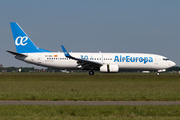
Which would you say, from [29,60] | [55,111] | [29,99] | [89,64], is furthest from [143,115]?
[29,60]

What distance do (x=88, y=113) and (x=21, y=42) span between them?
137 feet

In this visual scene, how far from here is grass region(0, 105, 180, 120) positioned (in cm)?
1107

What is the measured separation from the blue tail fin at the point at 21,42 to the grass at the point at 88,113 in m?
38.8

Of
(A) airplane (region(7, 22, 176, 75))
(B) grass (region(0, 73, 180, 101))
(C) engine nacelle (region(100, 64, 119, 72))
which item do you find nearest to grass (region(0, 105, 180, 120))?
(B) grass (region(0, 73, 180, 101))

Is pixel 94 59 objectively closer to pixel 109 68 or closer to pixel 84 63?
pixel 84 63

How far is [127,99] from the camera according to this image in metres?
17.1

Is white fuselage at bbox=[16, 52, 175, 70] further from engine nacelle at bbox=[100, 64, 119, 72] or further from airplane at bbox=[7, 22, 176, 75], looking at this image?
engine nacelle at bbox=[100, 64, 119, 72]

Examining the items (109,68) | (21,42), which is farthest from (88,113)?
(21,42)

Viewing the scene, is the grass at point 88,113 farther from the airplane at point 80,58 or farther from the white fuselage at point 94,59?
the white fuselage at point 94,59

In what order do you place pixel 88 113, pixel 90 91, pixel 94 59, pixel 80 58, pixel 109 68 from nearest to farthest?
pixel 88 113, pixel 90 91, pixel 109 68, pixel 80 58, pixel 94 59

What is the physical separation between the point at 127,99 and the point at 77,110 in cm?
531

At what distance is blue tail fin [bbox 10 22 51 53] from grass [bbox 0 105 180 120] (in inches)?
1527

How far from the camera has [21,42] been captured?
51.4m

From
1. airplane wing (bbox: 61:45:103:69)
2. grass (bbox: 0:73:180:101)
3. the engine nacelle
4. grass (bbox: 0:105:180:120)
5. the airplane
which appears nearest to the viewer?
grass (bbox: 0:105:180:120)
